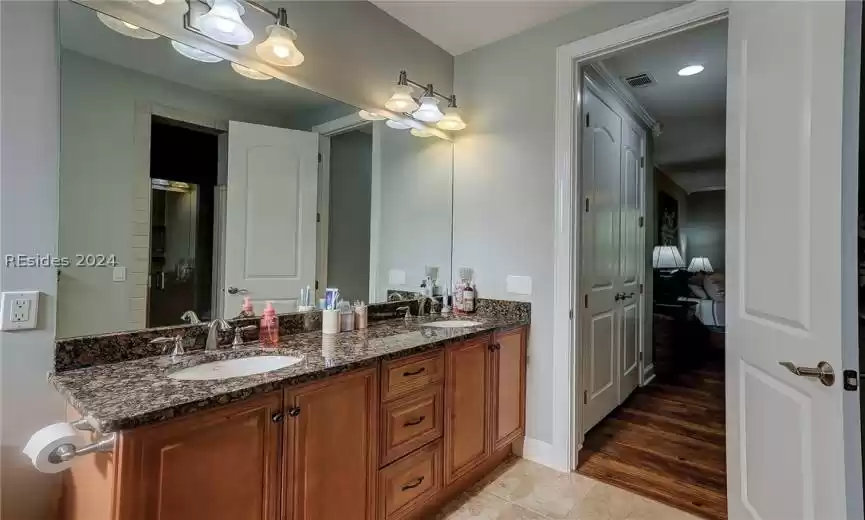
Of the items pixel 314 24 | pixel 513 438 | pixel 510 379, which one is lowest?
pixel 513 438

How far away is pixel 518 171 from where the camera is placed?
2.52 m

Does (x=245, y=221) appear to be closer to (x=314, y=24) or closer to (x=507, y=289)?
(x=314, y=24)

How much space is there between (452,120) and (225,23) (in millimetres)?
1393

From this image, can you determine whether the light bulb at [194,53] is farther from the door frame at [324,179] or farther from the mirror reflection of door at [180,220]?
the door frame at [324,179]

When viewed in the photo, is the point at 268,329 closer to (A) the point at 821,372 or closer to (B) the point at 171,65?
(B) the point at 171,65

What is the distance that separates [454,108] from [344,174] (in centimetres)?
84

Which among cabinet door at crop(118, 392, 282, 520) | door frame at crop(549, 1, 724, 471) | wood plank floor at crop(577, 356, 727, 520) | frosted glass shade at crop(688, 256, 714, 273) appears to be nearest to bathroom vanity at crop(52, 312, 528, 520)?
cabinet door at crop(118, 392, 282, 520)

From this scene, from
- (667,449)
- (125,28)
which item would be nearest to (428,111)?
(125,28)

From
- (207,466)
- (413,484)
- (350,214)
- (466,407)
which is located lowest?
(413,484)

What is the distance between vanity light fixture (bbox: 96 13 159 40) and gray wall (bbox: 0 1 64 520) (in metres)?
0.14

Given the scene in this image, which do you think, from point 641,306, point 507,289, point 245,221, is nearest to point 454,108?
point 507,289

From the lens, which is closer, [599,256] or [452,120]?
[452,120]

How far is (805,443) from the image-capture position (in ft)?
4.04

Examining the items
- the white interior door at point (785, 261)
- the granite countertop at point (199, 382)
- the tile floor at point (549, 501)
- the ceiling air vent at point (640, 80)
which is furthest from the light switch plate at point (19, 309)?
the ceiling air vent at point (640, 80)
